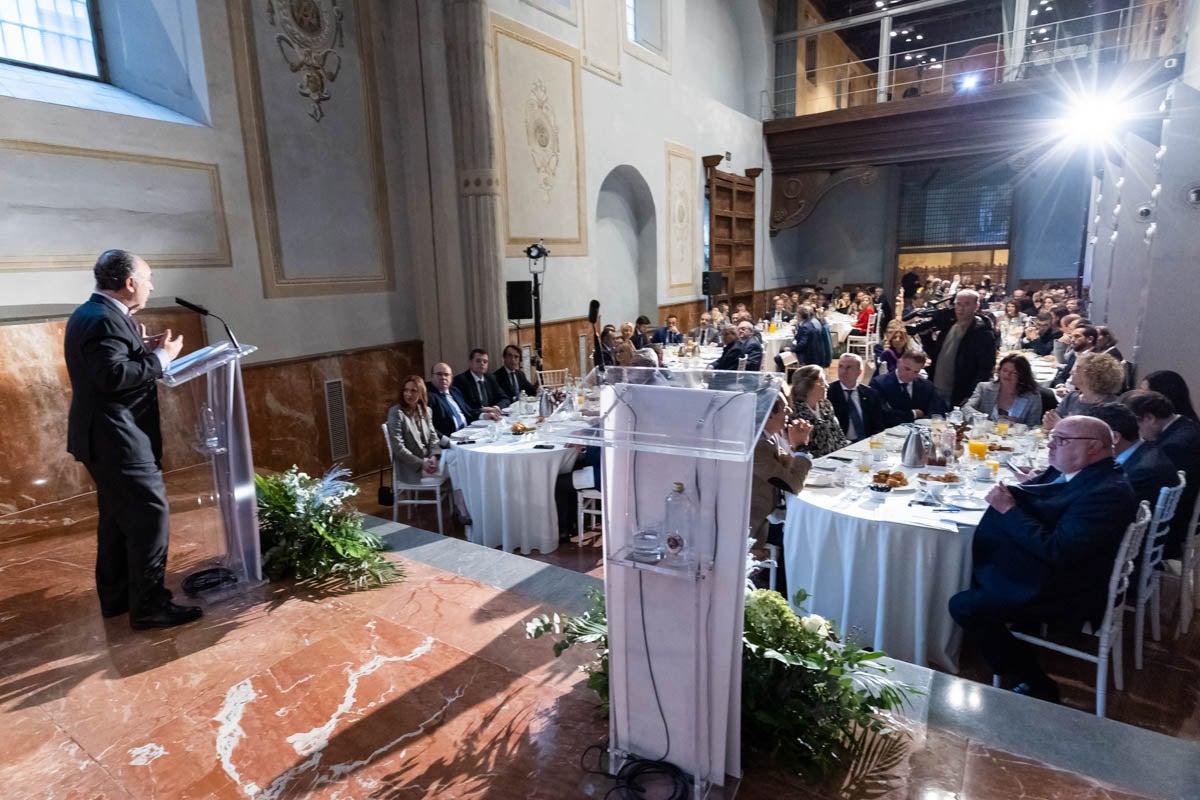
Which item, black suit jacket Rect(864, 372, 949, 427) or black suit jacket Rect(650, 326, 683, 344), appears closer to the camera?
black suit jacket Rect(864, 372, 949, 427)

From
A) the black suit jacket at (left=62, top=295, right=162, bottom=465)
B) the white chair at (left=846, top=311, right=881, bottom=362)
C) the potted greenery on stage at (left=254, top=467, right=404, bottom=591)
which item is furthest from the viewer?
the white chair at (left=846, top=311, right=881, bottom=362)

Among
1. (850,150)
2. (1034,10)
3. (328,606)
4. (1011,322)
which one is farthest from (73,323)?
(1034,10)

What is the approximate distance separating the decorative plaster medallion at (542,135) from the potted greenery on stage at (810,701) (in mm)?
7355

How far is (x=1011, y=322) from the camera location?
1053 cm

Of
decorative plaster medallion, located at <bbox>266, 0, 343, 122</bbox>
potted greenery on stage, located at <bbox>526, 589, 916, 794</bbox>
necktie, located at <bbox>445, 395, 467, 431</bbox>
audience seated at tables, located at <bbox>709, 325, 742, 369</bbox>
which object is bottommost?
potted greenery on stage, located at <bbox>526, 589, 916, 794</bbox>

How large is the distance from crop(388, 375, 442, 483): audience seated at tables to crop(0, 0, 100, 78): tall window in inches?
148

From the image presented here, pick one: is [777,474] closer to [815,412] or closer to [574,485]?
[815,412]

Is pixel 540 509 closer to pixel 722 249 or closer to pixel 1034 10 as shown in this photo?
pixel 722 249

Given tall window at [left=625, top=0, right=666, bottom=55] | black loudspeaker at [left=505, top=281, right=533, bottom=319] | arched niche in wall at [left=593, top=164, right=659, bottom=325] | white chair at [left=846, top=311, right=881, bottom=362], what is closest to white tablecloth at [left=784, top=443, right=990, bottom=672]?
black loudspeaker at [left=505, top=281, right=533, bottom=319]

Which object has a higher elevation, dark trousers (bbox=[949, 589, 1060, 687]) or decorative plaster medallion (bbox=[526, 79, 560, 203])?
decorative plaster medallion (bbox=[526, 79, 560, 203])

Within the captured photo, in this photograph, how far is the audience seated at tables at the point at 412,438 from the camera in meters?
4.98

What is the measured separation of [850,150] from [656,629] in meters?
14.7

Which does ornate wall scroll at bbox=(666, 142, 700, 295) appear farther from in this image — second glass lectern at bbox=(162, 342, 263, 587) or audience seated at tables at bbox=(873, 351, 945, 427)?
second glass lectern at bbox=(162, 342, 263, 587)

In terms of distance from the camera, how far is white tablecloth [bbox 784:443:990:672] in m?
2.95
